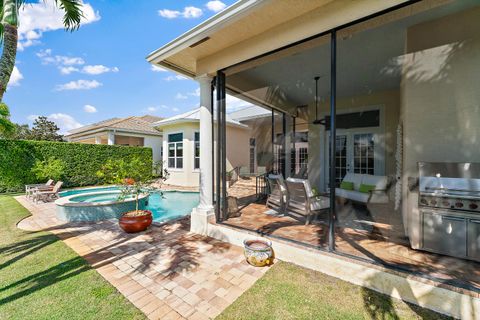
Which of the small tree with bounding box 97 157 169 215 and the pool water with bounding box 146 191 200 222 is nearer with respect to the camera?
the small tree with bounding box 97 157 169 215

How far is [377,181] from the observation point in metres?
6.12

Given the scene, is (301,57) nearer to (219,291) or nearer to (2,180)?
(219,291)

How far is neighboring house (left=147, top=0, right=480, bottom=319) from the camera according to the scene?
2.74 metres

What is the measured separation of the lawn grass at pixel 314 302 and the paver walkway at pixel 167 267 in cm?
22

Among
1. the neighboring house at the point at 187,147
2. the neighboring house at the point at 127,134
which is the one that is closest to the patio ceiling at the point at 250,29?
the neighboring house at the point at 187,147

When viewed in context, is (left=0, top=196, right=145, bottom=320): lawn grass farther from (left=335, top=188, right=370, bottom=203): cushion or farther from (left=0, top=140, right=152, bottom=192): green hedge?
(left=335, top=188, right=370, bottom=203): cushion

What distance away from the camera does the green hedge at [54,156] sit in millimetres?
9789

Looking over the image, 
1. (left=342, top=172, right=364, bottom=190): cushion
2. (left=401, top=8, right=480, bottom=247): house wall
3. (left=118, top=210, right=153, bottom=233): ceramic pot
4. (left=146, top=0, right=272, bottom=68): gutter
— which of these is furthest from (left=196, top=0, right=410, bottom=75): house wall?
(left=342, top=172, right=364, bottom=190): cushion

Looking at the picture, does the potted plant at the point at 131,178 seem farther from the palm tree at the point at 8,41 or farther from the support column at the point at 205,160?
the palm tree at the point at 8,41

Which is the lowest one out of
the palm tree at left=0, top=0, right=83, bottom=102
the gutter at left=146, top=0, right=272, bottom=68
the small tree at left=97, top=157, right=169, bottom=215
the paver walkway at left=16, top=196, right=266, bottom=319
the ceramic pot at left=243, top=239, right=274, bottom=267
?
the paver walkway at left=16, top=196, right=266, bottom=319

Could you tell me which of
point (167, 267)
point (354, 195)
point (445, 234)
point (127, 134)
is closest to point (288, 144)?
point (354, 195)

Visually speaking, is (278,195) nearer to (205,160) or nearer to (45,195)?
(205,160)

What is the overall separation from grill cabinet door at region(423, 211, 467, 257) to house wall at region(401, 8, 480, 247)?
15 centimetres

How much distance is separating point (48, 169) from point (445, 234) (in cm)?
1486
